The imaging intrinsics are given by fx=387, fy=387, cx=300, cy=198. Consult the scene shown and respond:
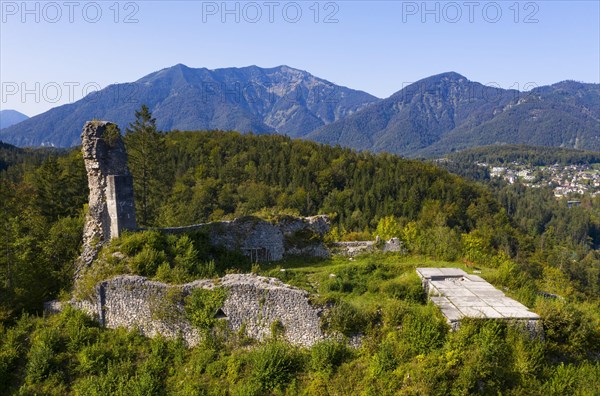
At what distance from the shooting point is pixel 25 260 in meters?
15.9

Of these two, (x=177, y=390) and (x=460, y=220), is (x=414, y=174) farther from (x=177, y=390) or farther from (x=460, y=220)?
(x=177, y=390)

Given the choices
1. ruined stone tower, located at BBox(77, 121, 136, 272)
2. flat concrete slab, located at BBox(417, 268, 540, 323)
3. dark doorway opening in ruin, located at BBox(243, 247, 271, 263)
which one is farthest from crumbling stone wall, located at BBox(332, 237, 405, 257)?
ruined stone tower, located at BBox(77, 121, 136, 272)

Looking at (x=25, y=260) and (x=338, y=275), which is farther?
(x=338, y=275)

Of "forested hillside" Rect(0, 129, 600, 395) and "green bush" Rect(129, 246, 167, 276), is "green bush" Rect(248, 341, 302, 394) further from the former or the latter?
"green bush" Rect(129, 246, 167, 276)

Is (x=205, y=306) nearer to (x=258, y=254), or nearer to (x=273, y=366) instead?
(x=273, y=366)

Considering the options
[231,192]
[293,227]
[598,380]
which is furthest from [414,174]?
[598,380]

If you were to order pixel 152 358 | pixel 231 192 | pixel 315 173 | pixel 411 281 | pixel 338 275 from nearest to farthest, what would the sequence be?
pixel 152 358 → pixel 411 281 → pixel 338 275 → pixel 231 192 → pixel 315 173

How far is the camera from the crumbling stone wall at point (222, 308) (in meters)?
12.4

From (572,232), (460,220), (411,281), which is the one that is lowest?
(572,232)

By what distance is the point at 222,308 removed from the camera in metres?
13.2

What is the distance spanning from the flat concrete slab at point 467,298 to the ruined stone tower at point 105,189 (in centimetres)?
1311

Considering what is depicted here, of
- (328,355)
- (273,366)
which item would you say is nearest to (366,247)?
(328,355)

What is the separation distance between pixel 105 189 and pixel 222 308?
28.3ft

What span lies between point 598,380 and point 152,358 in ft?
42.7
